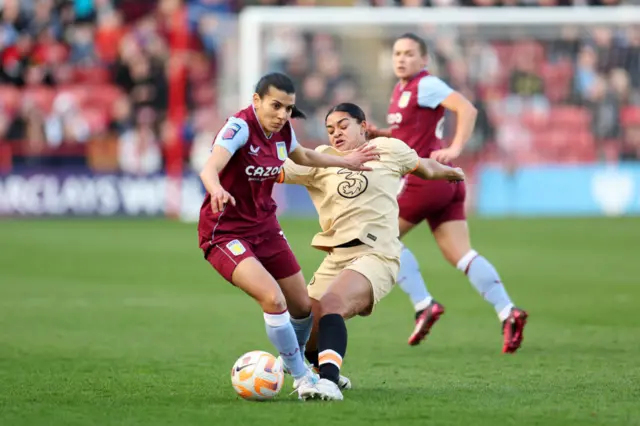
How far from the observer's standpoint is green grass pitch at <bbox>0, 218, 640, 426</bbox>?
6191 millimetres

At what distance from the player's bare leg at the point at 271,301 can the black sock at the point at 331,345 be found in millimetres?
140

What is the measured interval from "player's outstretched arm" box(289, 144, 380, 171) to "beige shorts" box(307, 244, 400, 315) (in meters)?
0.57

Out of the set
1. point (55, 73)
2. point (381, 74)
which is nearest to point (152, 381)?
point (381, 74)

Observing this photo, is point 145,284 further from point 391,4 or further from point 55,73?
point 55,73

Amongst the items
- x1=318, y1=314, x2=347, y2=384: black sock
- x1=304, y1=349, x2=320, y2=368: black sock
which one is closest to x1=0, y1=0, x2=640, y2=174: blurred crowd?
x1=304, y1=349, x2=320, y2=368: black sock

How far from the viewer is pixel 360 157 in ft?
23.0

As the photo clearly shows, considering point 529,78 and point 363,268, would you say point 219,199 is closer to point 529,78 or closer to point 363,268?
point 363,268

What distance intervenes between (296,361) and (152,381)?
109 cm

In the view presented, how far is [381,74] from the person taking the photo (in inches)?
897

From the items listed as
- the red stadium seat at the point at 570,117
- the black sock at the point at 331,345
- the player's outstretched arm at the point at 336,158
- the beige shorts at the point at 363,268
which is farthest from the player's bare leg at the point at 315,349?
the red stadium seat at the point at 570,117

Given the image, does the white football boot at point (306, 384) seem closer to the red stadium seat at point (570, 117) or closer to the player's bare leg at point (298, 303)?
the player's bare leg at point (298, 303)

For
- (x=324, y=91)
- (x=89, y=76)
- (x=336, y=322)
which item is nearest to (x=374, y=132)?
(x=336, y=322)

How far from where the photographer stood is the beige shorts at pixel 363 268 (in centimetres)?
718

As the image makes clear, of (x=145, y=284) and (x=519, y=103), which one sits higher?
(x=519, y=103)
